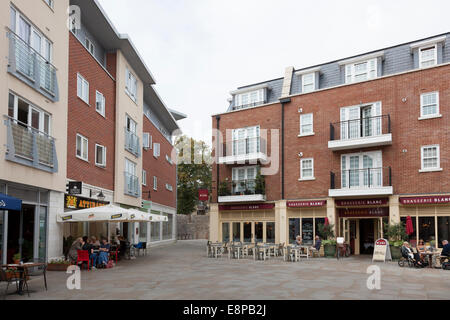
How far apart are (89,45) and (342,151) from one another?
14.1 metres

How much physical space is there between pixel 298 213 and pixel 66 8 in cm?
1583

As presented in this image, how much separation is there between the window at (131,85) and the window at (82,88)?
17.3 feet

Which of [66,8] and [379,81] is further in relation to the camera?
[379,81]

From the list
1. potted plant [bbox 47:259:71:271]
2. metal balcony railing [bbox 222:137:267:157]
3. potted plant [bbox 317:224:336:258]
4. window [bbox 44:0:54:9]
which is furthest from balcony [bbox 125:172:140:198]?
potted plant [bbox 317:224:336:258]

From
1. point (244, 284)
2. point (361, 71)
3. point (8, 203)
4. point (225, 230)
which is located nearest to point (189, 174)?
point (225, 230)

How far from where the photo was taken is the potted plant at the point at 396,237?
20297mm

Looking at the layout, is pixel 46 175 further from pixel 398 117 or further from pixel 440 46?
pixel 440 46

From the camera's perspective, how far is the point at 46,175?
15148 millimetres

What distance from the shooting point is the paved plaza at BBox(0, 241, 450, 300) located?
33.1 feet

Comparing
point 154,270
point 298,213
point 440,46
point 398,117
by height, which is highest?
point 440,46

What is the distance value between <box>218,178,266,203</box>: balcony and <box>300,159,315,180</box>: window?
7.89ft

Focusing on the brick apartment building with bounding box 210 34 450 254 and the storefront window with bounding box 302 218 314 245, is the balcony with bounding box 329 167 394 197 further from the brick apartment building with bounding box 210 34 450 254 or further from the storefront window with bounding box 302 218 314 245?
the storefront window with bounding box 302 218 314 245
